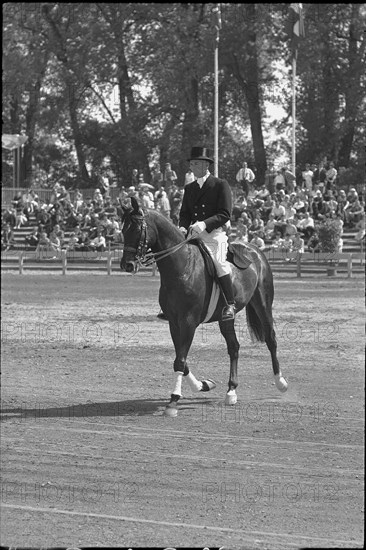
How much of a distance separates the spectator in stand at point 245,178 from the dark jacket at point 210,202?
67.1 ft

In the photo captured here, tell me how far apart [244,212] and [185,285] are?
2094 centimetres

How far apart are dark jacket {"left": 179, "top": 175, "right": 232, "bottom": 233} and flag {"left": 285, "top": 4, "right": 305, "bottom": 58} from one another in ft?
78.7

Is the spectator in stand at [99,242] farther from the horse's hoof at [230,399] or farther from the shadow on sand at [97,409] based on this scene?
the horse's hoof at [230,399]

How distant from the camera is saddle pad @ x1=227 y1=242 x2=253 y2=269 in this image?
12648 millimetres

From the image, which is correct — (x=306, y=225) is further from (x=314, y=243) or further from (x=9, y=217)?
(x=9, y=217)

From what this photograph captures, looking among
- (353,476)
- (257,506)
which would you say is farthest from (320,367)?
(257,506)

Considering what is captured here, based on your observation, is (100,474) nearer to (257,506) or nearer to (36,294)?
(257,506)

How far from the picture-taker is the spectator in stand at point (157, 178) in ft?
130

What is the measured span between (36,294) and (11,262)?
1243 centimetres

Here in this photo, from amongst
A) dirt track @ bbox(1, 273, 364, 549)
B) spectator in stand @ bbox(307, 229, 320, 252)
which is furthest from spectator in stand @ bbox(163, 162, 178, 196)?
dirt track @ bbox(1, 273, 364, 549)

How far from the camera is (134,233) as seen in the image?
11.2m

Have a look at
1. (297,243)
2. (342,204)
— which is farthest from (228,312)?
(342,204)

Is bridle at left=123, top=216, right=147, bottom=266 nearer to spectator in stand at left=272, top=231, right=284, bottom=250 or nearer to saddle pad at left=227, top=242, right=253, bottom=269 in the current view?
saddle pad at left=227, top=242, right=253, bottom=269

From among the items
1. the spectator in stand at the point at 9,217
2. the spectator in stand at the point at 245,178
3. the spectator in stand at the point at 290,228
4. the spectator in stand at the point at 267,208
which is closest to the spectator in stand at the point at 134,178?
the spectator in stand at the point at 9,217
